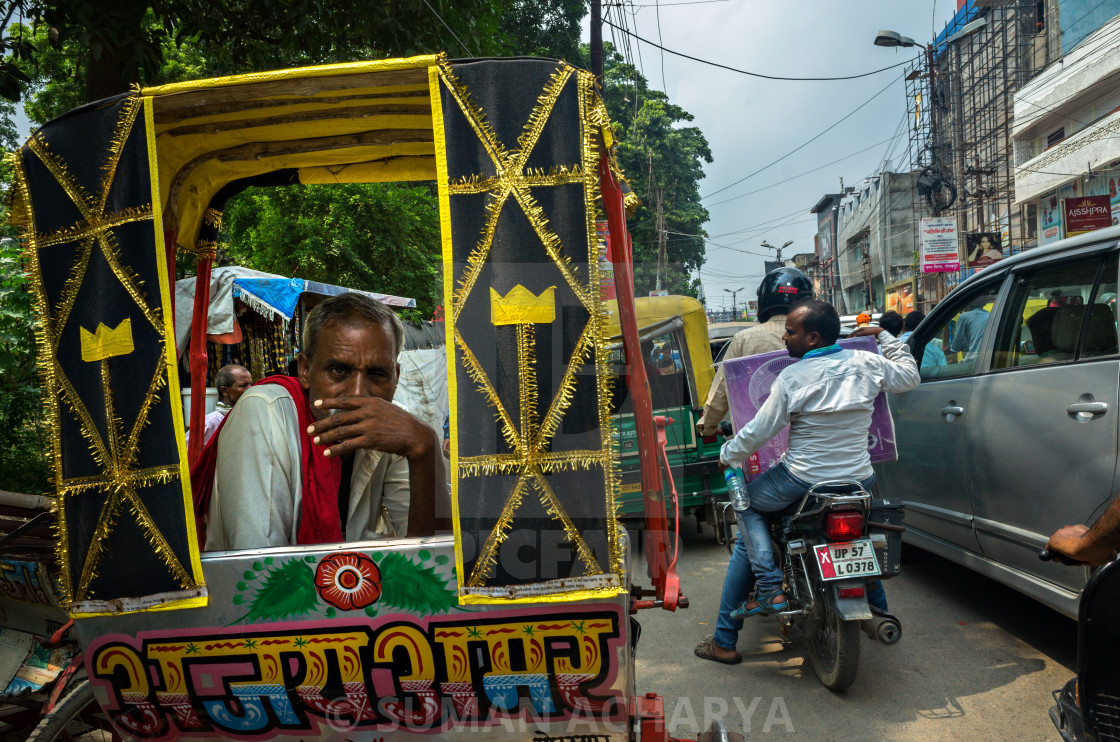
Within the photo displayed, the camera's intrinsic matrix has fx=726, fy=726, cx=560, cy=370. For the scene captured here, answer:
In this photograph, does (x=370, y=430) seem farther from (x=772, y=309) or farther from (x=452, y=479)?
(x=772, y=309)

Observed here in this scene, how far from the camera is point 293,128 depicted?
7.86ft

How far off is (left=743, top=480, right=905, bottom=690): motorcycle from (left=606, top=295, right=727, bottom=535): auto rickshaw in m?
2.35

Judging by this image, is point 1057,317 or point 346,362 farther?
point 1057,317

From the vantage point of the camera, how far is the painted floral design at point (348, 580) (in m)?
1.75

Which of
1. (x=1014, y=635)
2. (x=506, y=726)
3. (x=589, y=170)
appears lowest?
(x=1014, y=635)

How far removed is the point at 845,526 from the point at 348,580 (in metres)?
2.41

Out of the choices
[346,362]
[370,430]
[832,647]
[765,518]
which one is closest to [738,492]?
[765,518]

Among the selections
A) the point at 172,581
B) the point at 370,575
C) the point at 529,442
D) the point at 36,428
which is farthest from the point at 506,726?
the point at 36,428

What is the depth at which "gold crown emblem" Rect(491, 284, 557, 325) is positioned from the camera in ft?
5.59

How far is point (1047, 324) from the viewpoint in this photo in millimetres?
3516

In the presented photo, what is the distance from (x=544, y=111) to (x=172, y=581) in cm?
145

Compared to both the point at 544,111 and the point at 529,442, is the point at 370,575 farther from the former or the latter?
the point at 544,111

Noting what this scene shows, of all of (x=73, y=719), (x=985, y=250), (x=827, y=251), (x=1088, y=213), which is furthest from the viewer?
(x=827, y=251)

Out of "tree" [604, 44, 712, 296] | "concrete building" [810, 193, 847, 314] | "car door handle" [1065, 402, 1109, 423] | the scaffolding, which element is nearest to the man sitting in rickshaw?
"car door handle" [1065, 402, 1109, 423]
